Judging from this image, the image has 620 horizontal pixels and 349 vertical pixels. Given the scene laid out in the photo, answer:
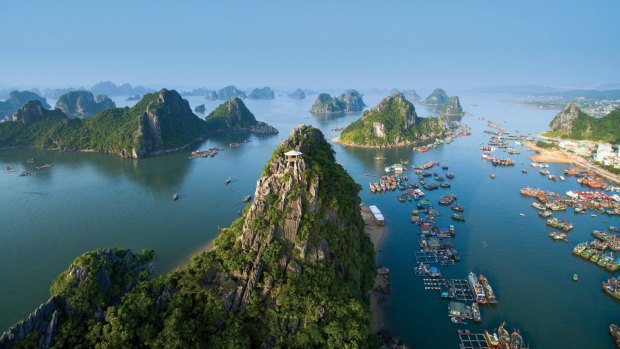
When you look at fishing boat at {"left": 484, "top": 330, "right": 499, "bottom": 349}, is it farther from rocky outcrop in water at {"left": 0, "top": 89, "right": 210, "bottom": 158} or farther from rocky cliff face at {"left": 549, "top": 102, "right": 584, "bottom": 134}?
rocky cliff face at {"left": 549, "top": 102, "right": 584, "bottom": 134}

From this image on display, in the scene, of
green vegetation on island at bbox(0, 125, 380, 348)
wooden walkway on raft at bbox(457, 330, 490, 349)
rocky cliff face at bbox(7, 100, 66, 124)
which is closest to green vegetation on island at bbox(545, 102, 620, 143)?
wooden walkway on raft at bbox(457, 330, 490, 349)

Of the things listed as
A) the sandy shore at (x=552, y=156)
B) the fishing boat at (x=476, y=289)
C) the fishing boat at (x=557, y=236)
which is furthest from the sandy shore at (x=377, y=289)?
the sandy shore at (x=552, y=156)

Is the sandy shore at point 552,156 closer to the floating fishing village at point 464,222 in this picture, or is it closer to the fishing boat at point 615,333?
the floating fishing village at point 464,222

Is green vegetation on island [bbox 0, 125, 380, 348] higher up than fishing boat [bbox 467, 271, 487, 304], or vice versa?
green vegetation on island [bbox 0, 125, 380, 348]

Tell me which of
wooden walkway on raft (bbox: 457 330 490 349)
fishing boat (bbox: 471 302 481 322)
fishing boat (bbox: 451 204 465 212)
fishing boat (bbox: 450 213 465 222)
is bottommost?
wooden walkway on raft (bbox: 457 330 490 349)

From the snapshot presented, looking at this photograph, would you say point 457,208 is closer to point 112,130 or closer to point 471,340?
point 471,340

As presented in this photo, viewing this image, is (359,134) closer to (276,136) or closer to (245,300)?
(276,136)

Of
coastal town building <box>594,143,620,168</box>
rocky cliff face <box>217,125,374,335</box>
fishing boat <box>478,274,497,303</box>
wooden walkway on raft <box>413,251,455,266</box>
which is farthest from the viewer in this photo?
coastal town building <box>594,143,620,168</box>

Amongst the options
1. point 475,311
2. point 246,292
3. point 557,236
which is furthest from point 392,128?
point 246,292
